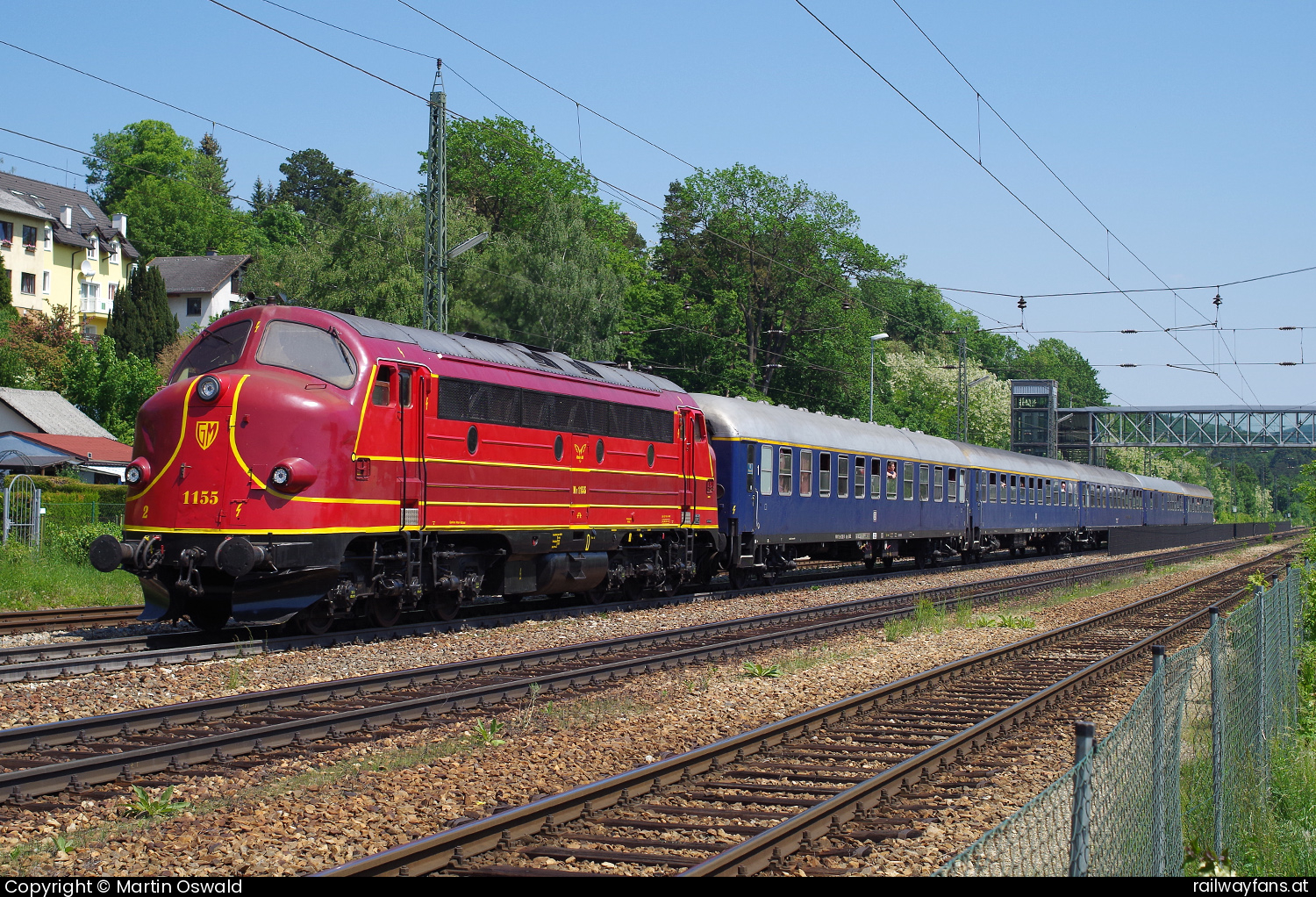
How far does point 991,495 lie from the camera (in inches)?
1559

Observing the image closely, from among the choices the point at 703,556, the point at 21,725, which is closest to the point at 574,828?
the point at 21,725

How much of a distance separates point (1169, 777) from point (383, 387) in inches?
442

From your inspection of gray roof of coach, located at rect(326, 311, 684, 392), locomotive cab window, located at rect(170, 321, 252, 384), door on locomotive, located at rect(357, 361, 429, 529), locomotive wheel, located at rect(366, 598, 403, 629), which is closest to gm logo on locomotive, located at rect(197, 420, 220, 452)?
locomotive cab window, located at rect(170, 321, 252, 384)

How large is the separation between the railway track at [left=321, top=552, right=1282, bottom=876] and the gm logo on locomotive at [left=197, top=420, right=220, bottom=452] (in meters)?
7.86

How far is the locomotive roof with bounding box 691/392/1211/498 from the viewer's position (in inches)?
984

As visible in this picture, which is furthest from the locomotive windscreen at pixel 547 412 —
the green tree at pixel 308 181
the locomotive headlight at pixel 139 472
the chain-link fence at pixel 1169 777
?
the green tree at pixel 308 181

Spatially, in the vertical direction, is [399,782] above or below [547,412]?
below

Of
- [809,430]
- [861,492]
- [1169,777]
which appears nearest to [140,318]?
[861,492]

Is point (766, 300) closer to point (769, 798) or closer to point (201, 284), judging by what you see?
point (201, 284)

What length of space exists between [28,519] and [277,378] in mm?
13708

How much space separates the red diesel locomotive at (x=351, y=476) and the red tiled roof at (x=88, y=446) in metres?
25.1

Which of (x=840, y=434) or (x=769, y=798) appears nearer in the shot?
(x=769, y=798)

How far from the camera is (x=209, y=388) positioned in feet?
47.1

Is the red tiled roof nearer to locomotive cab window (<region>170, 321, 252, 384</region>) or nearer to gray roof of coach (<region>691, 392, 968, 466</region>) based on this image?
gray roof of coach (<region>691, 392, 968, 466</region>)
